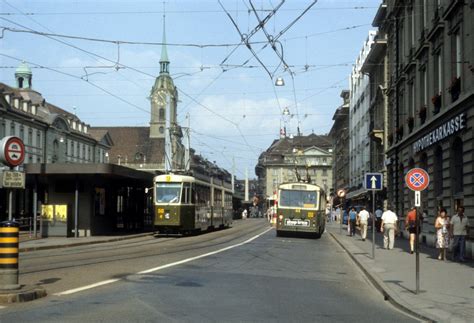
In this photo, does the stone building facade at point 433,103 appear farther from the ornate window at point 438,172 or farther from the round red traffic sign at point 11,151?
the round red traffic sign at point 11,151

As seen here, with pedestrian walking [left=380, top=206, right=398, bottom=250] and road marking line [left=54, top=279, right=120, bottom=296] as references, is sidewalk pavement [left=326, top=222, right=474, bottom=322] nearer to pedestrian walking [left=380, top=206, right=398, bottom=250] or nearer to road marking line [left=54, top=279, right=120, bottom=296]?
pedestrian walking [left=380, top=206, right=398, bottom=250]

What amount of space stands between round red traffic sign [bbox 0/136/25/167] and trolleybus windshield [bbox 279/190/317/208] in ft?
73.2

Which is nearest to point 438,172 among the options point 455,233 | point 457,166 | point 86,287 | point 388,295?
point 457,166

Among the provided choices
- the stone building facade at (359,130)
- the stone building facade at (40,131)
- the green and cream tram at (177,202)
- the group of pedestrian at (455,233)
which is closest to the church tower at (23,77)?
the stone building facade at (40,131)

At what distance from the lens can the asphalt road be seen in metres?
9.41

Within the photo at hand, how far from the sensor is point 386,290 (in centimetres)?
1278

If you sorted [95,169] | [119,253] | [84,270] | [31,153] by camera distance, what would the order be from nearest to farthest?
[84,270]
[119,253]
[95,169]
[31,153]

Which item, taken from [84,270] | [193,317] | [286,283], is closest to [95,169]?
[84,270]

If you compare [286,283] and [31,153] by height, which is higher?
[31,153]

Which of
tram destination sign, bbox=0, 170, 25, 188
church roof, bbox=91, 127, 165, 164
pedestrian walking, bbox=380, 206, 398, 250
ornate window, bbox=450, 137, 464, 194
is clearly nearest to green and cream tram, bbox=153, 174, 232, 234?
pedestrian walking, bbox=380, 206, 398, 250

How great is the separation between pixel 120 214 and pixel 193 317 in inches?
1130

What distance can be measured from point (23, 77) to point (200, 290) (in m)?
82.6

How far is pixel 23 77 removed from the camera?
8838 cm

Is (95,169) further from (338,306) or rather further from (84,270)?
(338,306)
